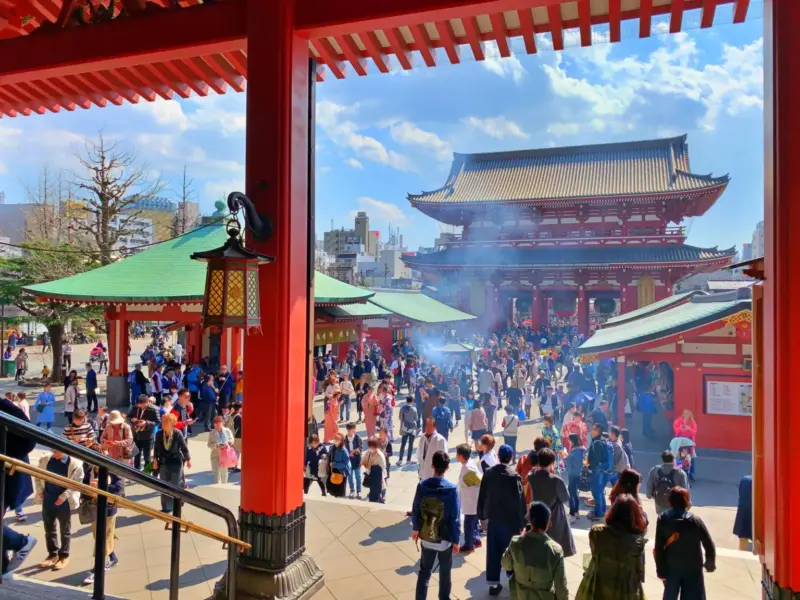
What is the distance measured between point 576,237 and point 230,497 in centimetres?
2422

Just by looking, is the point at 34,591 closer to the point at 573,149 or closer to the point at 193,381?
the point at 193,381

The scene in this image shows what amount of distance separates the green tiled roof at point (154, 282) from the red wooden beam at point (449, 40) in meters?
9.08

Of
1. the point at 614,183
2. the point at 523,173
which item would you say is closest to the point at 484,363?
the point at 614,183

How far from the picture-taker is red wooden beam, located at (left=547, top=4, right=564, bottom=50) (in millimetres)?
4086

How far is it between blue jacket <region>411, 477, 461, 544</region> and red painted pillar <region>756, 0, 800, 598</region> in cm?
206

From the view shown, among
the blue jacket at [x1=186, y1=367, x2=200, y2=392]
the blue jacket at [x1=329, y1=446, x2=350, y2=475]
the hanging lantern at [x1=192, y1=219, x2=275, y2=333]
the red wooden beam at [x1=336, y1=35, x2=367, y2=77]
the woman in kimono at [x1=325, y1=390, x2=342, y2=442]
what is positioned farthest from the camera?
the blue jacket at [x1=186, y1=367, x2=200, y2=392]

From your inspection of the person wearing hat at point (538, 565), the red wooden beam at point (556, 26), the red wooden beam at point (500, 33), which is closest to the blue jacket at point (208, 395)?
the person wearing hat at point (538, 565)

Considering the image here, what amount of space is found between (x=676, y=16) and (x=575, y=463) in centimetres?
558

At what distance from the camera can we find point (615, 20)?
4.05m

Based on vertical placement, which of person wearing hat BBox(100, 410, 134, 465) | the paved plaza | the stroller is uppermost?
person wearing hat BBox(100, 410, 134, 465)

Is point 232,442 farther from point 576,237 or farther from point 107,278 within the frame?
point 576,237

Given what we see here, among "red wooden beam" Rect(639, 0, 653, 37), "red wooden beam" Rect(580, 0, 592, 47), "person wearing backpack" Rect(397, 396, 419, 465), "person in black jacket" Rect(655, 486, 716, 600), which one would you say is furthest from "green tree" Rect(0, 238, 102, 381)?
"person in black jacket" Rect(655, 486, 716, 600)

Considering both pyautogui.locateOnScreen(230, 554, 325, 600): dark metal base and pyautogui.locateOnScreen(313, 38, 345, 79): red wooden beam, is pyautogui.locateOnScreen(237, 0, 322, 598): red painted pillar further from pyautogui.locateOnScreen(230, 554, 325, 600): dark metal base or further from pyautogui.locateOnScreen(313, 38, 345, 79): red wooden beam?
pyautogui.locateOnScreen(313, 38, 345, 79): red wooden beam

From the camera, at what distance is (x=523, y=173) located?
32531 mm
